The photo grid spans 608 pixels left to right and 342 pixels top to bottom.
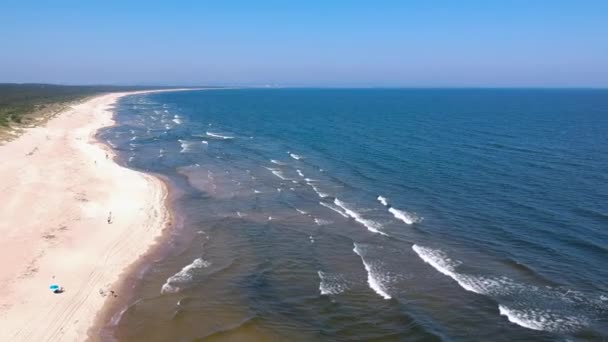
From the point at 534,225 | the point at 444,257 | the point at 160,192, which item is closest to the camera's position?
the point at 444,257

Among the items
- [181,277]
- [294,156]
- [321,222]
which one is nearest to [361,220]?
[321,222]

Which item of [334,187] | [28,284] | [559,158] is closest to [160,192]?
[334,187]

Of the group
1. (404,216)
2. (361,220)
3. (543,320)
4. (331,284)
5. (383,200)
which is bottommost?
(331,284)

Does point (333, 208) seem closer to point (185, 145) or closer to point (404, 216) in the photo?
Answer: point (404, 216)

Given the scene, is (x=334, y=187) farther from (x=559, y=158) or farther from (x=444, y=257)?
(x=559, y=158)

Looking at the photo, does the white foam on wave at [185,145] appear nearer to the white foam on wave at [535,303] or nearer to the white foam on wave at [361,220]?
the white foam on wave at [361,220]
